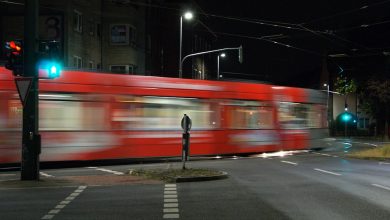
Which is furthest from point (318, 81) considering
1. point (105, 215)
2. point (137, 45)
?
point (105, 215)

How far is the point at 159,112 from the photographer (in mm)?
22172

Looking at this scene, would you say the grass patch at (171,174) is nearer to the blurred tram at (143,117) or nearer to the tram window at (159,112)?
the blurred tram at (143,117)

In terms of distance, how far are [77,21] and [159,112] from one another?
16.8m

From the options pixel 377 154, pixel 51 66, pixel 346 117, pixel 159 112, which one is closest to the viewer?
pixel 51 66

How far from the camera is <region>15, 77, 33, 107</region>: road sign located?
50.3ft

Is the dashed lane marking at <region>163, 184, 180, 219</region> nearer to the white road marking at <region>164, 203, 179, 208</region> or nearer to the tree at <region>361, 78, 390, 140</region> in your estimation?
the white road marking at <region>164, 203, 179, 208</region>

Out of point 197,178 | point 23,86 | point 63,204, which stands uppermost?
point 23,86

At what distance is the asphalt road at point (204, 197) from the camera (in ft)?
34.0

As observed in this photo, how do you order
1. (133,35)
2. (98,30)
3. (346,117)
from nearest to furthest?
(98,30)
(133,35)
(346,117)

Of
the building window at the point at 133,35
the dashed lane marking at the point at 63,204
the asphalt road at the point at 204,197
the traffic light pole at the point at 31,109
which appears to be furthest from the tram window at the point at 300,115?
the building window at the point at 133,35

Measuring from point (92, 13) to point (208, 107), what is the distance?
18563mm

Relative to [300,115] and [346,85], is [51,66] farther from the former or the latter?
[346,85]

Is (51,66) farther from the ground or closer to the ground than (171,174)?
farther from the ground

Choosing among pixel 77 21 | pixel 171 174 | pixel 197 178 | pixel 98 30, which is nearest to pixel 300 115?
pixel 171 174
